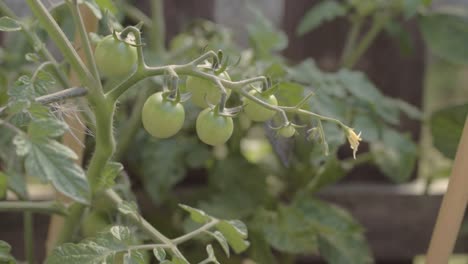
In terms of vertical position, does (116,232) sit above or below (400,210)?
above

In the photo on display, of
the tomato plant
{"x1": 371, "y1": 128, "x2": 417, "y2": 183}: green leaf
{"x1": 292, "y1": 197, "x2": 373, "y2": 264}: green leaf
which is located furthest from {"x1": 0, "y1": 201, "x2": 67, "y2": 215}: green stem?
{"x1": 371, "y1": 128, "x2": 417, "y2": 183}: green leaf

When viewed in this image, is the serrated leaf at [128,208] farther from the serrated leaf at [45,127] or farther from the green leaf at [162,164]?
the green leaf at [162,164]

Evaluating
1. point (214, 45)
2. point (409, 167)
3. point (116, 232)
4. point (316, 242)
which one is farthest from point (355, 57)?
point (116, 232)

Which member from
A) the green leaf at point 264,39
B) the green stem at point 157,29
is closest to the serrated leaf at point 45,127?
the green leaf at point 264,39

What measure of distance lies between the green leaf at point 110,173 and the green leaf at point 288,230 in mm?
473

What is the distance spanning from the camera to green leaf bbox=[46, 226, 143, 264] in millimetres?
760

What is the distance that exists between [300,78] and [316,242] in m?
0.27

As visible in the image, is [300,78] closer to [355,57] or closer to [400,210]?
[355,57]

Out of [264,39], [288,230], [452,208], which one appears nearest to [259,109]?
[452,208]

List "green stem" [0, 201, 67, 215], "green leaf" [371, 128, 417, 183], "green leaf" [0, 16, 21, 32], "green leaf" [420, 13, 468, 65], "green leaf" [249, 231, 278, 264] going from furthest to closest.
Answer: "green leaf" [420, 13, 468, 65] < "green leaf" [371, 128, 417, 183] < "green leaf" [249, 231, 278, 264] < "green stem" [0, 201, 67, 215] < "green leaf" [0, 16, 21, 32]

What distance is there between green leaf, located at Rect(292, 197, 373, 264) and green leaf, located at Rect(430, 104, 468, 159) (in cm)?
20

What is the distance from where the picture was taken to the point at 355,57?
165cm

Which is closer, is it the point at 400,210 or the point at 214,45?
the point at 214,45

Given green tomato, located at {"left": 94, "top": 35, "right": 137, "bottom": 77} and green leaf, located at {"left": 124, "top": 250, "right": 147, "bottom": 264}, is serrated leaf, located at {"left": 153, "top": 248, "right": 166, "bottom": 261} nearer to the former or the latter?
green leaf, located at {"left": 124, "top": 250, "right": 147, "bottom": 264}
